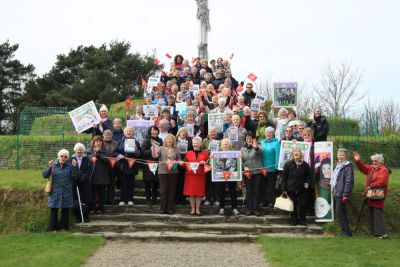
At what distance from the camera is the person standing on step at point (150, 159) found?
11438 millimetres

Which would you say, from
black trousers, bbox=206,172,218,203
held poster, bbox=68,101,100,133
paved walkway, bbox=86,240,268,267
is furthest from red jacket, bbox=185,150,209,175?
held poster, bbox=68,101,100,133

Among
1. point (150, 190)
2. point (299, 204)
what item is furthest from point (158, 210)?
point (299, 204)

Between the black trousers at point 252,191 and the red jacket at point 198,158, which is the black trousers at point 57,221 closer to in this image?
the red jacket at point 198,158

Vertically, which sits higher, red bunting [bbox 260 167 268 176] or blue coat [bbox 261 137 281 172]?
blue coat [bbox 261 137 281 172]

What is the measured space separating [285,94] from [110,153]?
536 centimetres

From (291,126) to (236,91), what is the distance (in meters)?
5.54

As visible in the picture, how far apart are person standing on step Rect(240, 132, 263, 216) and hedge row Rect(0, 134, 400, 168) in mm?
5773

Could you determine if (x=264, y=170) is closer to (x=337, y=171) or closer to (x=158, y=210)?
(x=337, y=171)

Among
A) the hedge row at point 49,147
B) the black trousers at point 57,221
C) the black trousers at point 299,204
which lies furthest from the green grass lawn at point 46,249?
the hedge row at point 49,147

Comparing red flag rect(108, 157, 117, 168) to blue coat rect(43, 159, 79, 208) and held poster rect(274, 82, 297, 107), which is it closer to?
blue coat rect(43, 159, 79, 208)

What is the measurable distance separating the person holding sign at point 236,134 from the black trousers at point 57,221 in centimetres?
433

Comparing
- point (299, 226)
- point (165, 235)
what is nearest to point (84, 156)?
point (165, 235)

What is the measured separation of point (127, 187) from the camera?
11648 mm

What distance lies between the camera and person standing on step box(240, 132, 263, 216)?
11.1 metres
